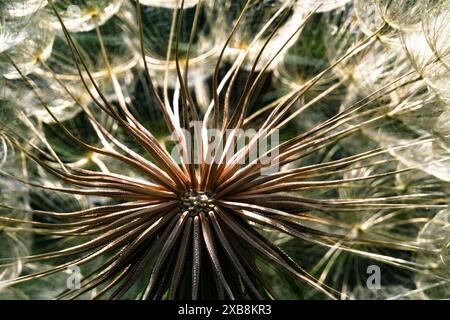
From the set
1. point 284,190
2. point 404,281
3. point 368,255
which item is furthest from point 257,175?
point 404,281

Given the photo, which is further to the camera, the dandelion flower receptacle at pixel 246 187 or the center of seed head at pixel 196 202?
the center of seed head at pixel 196 202

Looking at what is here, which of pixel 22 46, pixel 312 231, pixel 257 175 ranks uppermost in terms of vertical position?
pixel 22 46

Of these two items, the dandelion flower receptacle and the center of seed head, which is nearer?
the dandelion flower receptacle

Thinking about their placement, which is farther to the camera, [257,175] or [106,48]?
[106,48]

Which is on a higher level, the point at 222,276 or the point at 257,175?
the point at 257,175

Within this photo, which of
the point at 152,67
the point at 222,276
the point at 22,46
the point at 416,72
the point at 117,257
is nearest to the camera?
the point at 222,276

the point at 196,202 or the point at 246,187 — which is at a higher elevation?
the point at 246,187

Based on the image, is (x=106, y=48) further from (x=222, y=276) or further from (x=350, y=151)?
(x=222, y=276)

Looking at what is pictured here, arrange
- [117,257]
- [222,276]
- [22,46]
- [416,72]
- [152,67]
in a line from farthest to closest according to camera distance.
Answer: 1. [152,67]
2. [22,46]
3. [416,72]
4. [117,257]
5. [222,276]
